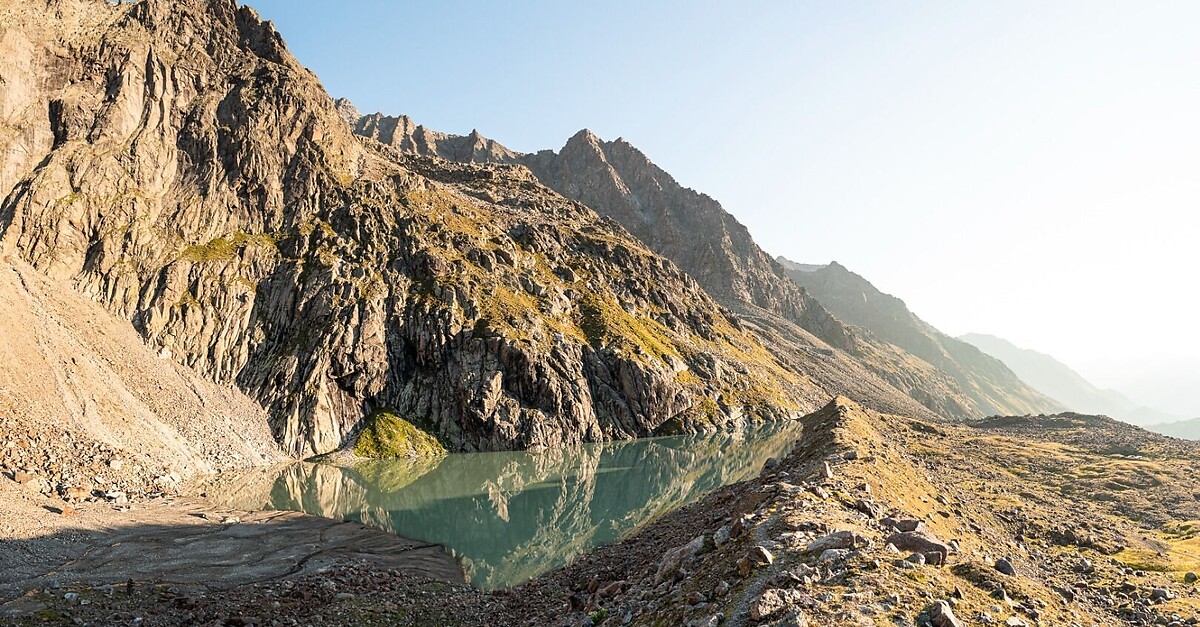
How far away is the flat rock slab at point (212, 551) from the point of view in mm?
31219

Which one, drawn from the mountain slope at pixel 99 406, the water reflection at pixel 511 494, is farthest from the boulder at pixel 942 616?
the mountain slope at pixel 99 406

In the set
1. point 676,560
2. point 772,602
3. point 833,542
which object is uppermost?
point 833,542

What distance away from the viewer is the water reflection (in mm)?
44688

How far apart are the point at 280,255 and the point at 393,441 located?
47.0m

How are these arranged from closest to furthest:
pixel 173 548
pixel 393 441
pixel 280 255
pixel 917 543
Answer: pixel 917 543
pixel 173 548
pixel 393 441
pixel 280 255

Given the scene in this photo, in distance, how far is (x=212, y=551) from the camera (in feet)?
126

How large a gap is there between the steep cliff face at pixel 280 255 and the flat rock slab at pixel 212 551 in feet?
166

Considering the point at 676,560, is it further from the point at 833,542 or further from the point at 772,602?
the point at 772,602


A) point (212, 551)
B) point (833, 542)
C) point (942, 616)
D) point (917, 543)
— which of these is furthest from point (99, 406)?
point (942, 616)

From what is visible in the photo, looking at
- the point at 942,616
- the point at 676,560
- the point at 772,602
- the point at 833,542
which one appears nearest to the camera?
the point at 942,616

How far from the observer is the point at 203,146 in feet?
386

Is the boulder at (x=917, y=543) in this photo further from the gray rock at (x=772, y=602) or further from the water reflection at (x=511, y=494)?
the water reflection at (x=511, y=494)

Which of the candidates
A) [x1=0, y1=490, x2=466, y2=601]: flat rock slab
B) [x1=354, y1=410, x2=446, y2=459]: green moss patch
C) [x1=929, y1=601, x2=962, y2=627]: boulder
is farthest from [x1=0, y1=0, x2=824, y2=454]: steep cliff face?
[x1=929, y1=601, x2=962, y2=627]: boulder

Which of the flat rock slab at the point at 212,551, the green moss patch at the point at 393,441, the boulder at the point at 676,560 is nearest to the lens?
the boulder at the point at 676,560
